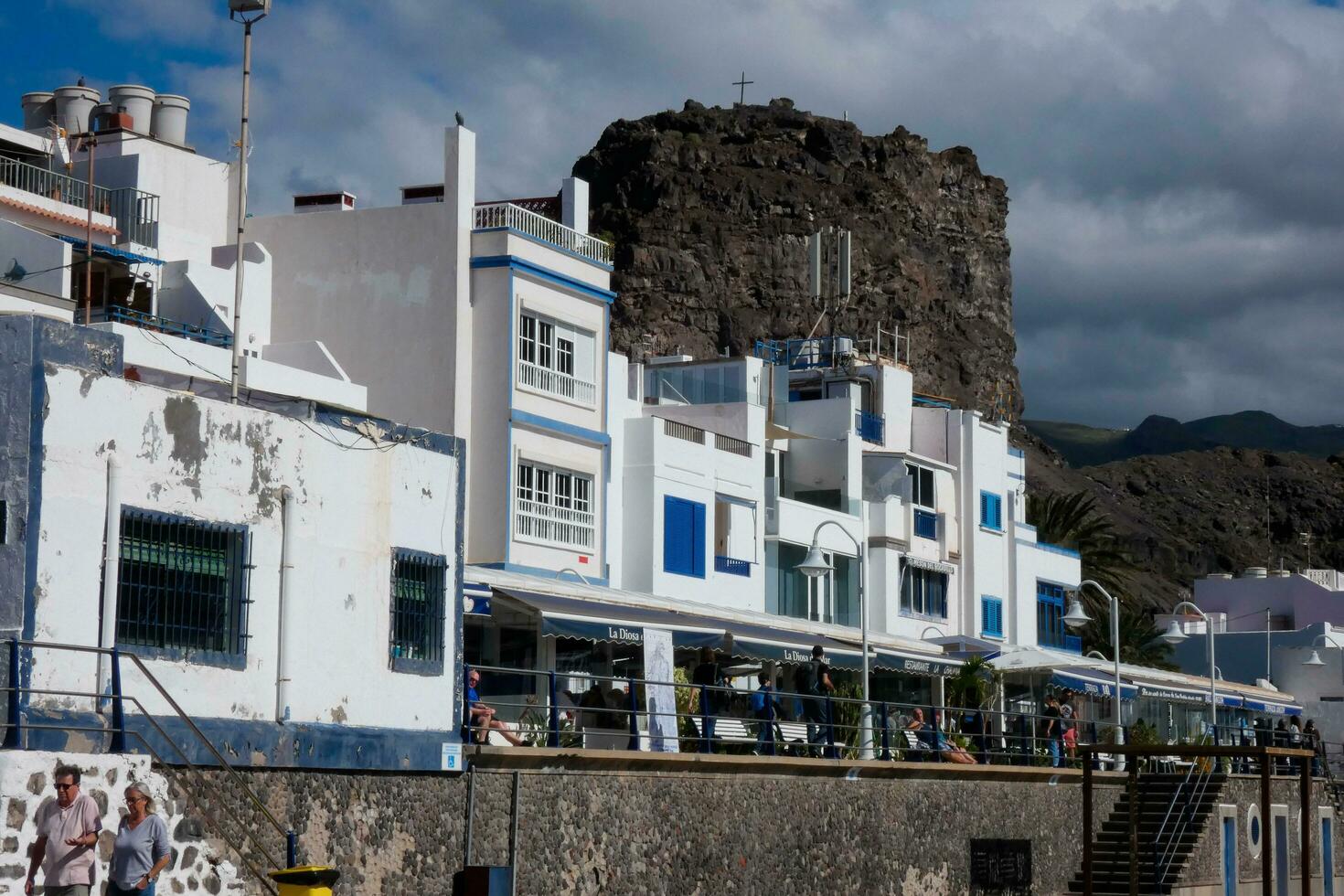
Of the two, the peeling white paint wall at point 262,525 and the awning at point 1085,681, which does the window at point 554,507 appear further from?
the peeling white paint wall at point 262,525

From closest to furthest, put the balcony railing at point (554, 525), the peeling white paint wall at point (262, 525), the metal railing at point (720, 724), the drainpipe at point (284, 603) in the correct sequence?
the peeling white paint wall at point (262, 525)
the drainpipe at point (284, 603)
the metal railing at point (720, 724)
the balcony railing at point (554, 525)

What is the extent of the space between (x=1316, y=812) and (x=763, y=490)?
49.4 ft

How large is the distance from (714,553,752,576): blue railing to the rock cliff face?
228 feet

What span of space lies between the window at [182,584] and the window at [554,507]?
18.0 meters

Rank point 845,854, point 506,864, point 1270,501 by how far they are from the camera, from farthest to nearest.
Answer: point 1270,501, point 845,854, point 506,864

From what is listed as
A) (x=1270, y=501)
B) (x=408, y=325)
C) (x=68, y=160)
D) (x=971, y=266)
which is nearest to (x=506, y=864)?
(x=408, y=325)

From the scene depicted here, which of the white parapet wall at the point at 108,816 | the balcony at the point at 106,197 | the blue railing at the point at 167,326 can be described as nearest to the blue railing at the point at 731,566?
the blue railing at the point at 167,326

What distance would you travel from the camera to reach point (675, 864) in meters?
25.7

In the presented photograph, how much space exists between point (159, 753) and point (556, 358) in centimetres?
2263

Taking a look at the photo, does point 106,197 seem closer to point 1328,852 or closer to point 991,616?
point 991,616

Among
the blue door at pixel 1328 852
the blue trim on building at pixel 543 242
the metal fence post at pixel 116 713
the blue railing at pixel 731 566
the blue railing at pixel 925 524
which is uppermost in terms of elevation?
the blue trim on building at pixel 543 242

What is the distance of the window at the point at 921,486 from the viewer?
51938mm

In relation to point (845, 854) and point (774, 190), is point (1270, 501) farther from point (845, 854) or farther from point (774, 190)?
point (845, 854)

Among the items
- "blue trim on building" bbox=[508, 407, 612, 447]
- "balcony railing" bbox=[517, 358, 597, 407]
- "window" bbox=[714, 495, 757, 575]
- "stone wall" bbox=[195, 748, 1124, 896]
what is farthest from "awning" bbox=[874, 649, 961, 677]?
"balcony railing" bbox=[517, 358, 597, 407]
